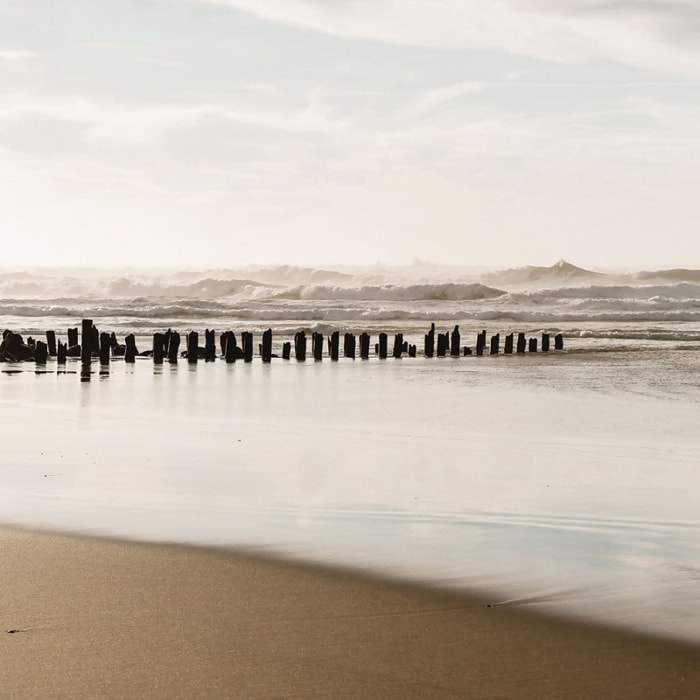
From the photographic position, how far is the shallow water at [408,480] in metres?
5.00

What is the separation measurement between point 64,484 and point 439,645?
384 centimetres

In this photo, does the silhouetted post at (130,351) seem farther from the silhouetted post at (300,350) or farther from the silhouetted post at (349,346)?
the silhouetted post at (349,346)

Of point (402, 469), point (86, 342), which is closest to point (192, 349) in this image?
point (86, 342)

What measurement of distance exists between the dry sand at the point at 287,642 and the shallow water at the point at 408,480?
337 millimetres

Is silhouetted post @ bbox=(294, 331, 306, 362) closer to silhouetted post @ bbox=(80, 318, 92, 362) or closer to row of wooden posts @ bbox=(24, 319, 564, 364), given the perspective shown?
row of wooden posts @ bbox=(24, 319, 564, 364)

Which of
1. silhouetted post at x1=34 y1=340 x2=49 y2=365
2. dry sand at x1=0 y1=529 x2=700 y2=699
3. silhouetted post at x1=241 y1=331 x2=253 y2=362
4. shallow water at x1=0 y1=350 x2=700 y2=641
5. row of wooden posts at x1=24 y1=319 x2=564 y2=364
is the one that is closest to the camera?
dry sand at x1=0 y1=529 x2=700 y2=699

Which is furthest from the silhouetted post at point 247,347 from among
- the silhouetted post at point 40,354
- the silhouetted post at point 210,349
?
the silhouetted post at point 40,354

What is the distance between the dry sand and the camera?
343 cm

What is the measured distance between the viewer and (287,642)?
3.83 metres

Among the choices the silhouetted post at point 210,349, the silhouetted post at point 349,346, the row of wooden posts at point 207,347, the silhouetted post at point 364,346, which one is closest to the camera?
the row of wooden posts at point 207,347

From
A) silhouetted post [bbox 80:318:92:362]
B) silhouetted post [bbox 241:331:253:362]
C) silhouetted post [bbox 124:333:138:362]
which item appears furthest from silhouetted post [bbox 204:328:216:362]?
silhouetted post [bbox 80:318:92:362]

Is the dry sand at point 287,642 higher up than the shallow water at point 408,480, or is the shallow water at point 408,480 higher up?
the dry sand at point 287,642

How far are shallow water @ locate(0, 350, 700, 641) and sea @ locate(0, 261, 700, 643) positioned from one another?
21 millimetres

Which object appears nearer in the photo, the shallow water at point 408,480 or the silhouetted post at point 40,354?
the shallow water at point 408,480
